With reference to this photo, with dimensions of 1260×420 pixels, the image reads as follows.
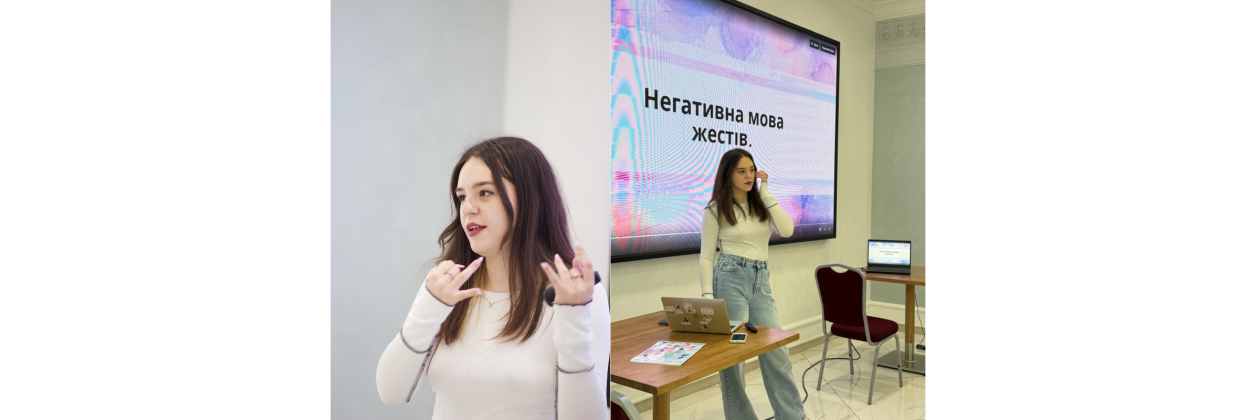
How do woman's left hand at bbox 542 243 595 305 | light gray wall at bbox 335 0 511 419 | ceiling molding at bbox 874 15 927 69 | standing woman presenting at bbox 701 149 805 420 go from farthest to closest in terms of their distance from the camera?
1. standing woman presenting at bbox 701 149 805 420
2. ceiling molding at bbox 874 15 927 69
3. woman's left hand at bbox 542 243 595 305
4. light gray wall at bbox 335 0 511 419

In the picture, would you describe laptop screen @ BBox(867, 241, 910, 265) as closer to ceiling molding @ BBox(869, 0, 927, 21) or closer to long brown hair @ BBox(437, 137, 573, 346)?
ceiling molding @ BBox(869, 0, 927, 21)

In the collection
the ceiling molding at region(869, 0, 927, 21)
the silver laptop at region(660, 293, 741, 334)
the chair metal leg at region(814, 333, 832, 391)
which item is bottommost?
the chair metal leg at region(814, 333, 832, 391)

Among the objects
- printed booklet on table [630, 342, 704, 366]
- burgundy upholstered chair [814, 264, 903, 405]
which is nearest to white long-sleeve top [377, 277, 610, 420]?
printed booklet on table [630, 342, 704, 366]

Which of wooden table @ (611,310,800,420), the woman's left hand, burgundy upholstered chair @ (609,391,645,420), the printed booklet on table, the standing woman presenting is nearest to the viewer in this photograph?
the woman's left hand

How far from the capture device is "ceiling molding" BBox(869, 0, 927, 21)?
2.22m

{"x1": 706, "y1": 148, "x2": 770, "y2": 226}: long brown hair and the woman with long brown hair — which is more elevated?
{"x1": 706, "y1": 148, "x2": 770, "y2": 226}: long brown hair

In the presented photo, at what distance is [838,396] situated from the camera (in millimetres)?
2541

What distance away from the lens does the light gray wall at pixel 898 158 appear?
7.25ft

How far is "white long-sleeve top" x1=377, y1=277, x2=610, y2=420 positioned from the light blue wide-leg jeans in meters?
1.07

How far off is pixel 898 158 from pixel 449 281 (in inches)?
69.0
